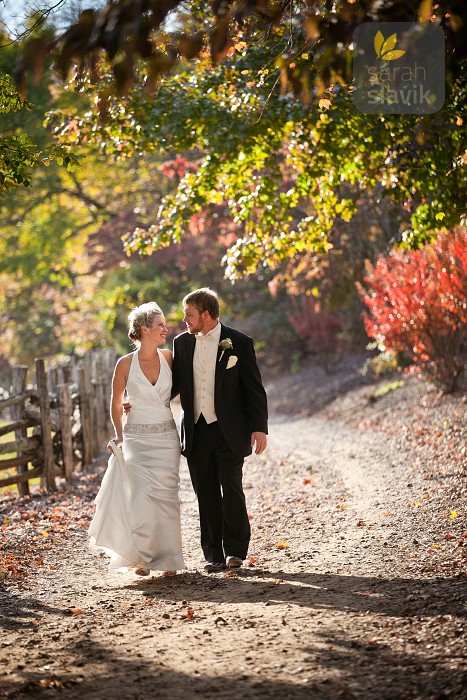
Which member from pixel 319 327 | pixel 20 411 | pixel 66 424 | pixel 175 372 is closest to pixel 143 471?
pixel 175 372

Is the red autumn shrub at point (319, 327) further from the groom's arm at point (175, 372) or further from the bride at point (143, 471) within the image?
the bride at point (143, 471)

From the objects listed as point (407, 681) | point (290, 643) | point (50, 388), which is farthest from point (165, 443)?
point (50, 388)

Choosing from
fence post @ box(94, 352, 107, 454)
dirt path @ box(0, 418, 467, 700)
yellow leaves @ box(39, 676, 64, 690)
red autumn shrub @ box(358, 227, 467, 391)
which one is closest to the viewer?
dirt path @ box(0, 418, 467, 700)

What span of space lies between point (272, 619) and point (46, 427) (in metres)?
7.52

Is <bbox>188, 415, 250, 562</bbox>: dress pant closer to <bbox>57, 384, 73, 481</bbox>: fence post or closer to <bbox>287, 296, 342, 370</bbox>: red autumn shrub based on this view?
<bbox>57, 384, 73, 481</bbox>: fence post

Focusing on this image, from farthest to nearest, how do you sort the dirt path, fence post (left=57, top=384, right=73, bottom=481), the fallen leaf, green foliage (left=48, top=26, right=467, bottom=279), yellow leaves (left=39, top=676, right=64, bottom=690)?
fence post (left=57, top=384, right=73, bottom=481) < green foliage (left=48, top=26, right=467, bottom=279) < the fallen leaf < yellow leaves (left=39, top=676, right=64, bottom=690) < the dirt path

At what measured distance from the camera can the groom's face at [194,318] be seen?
754 centimetres

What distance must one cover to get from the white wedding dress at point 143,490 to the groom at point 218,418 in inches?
7.3

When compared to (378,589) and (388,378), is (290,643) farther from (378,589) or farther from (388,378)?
(388,378)

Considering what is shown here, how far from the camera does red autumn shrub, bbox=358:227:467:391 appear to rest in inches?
566

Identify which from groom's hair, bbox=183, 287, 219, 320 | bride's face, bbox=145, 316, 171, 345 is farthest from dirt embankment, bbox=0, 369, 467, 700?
groom's hair, bbox=183, 287, 219, 320

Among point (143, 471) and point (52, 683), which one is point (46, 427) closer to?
point (143, 471)

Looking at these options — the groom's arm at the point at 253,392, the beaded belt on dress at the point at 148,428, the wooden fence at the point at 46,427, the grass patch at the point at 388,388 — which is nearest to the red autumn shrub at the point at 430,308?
the grass patch at the point at 388,388

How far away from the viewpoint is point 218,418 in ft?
24.5
